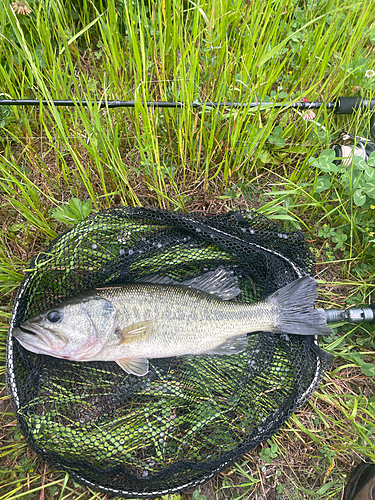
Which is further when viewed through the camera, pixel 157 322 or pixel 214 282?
pixel 214 282

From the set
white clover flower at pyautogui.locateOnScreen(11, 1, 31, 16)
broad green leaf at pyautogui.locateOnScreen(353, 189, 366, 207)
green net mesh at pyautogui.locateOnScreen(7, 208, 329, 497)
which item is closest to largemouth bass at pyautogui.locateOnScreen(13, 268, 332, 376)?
green net mesh at pyautogui.locateOnScreen(7, 208, 329, 497)

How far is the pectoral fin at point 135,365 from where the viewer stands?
2441 millimetres

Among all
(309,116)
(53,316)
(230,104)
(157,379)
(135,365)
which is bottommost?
(157,379)

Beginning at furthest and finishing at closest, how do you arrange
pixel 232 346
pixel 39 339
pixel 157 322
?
pixel 232 346 < pixel 157 322 < pixel 39 339

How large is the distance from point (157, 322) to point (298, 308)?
1.07 m

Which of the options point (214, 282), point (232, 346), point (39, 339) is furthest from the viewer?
point (214, 282)

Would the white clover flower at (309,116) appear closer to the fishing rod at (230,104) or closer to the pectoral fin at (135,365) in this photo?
the fishing rod at (230,104)

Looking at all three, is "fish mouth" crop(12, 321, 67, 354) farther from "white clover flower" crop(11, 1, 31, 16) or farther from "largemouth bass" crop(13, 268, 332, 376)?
"white clover flower" crop(11, 1, 31, 16)

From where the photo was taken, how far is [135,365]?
8.08 feet

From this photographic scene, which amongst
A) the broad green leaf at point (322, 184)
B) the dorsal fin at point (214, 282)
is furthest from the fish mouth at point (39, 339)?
the broad green leaf at point (322, 184)

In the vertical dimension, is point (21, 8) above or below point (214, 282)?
above

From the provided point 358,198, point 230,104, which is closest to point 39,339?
point 230,104

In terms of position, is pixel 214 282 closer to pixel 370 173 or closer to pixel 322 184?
pixel 322 184

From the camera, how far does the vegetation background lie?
2.56m
